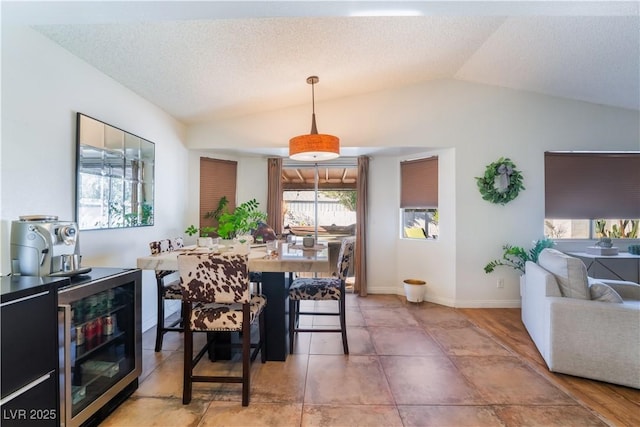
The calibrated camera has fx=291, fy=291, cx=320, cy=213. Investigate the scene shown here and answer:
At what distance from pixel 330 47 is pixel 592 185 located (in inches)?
159

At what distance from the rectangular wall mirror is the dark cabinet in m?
1.01

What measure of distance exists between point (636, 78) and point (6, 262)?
19.6 ft

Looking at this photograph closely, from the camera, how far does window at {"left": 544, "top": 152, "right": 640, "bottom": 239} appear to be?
157 inches

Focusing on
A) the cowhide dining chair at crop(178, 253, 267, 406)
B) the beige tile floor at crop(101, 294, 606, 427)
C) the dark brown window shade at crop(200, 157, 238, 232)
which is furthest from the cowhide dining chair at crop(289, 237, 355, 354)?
the dark brown window shade at crop(200, 157, 238, 232)

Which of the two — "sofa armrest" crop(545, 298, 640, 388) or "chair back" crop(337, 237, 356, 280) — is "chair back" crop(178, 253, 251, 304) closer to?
"chair back" crop(337, 237, 356, 280)

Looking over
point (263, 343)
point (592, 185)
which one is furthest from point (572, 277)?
point (263, 343)

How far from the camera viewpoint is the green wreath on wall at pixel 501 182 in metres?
3.85

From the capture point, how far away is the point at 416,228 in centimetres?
452

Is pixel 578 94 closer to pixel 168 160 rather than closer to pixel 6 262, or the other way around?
pixel 168 160

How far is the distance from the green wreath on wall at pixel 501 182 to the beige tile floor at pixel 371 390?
1.83 metres

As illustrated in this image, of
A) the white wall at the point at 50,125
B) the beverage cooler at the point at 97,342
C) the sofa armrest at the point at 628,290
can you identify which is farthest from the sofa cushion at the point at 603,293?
the white wall at the point at 50,125

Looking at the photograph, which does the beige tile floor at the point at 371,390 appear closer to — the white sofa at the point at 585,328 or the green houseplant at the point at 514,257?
the white sofa at the point at 585,328

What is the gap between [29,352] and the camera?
138 centimetres

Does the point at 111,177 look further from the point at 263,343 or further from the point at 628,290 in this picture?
the point at 628,290
